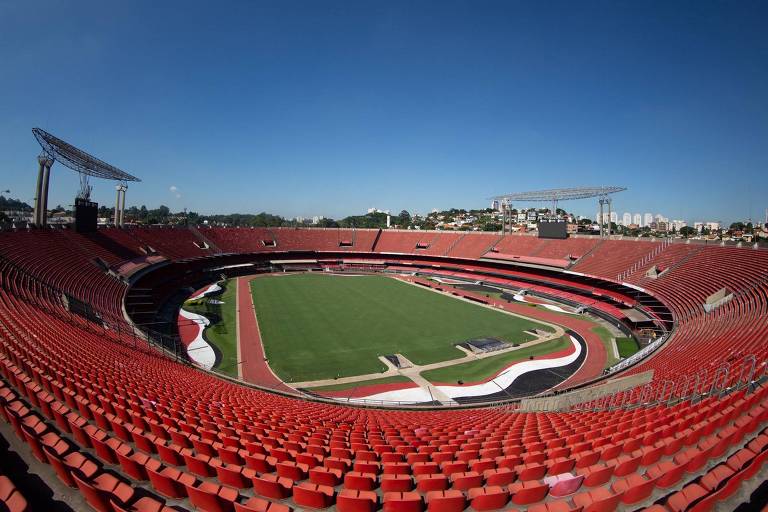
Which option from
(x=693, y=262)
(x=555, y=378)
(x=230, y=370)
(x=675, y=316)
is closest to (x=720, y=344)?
(x=555, y=378)

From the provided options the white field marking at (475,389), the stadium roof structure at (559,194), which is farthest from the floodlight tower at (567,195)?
the white field marking at (475,389)

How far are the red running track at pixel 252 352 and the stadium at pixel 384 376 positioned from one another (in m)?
0.22

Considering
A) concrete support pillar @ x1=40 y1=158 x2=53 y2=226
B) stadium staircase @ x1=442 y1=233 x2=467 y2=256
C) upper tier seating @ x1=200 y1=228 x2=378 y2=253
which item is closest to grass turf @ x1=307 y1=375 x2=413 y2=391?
concrete support pillar @ x1=40 y1=158 x2=53 y2=226

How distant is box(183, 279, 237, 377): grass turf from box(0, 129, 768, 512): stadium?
25cm

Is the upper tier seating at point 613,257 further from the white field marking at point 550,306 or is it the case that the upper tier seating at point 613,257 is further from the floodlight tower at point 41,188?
the floodlight tower at point 41,188

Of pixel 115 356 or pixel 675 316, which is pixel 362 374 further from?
pixel 675 316

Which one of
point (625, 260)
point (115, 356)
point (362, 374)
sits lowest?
point (362, 374)

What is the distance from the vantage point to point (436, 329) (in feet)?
115

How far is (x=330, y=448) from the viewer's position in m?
8.93

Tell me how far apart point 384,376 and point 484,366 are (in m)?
7.66

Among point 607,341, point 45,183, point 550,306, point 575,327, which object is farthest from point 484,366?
point 45,183

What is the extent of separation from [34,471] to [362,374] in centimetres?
2058

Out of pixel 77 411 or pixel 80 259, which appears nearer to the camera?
pixel 77 411

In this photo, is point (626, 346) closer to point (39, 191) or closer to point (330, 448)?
point (330, 448)
